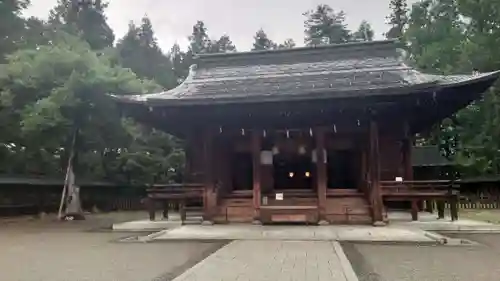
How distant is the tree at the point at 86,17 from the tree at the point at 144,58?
2008mm

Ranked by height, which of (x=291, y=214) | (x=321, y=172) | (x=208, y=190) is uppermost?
(x=321, y=172)

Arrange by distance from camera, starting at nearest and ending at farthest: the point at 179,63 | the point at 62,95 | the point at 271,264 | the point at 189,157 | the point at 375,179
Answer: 1. the point at 271,264
2. the point at 375,179
3. the point at 62,95
4. the point at 189,157
5. the point at 179,63

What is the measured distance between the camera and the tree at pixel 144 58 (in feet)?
149

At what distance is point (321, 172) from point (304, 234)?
134 inches

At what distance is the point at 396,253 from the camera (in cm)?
926

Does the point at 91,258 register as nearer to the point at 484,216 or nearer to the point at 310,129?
the point at 310,129

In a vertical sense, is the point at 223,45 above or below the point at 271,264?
above

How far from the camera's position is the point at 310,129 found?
1587cm

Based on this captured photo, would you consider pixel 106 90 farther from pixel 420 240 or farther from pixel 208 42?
pixel 208 42

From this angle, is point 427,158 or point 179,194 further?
point 427,158

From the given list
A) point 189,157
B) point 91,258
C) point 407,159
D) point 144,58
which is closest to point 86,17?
point 144,58

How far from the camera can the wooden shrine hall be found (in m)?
14.5

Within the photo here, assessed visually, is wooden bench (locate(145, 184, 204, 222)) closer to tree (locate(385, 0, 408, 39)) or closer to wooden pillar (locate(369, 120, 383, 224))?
wooden pillar (locate(369, 120, 383, 224))

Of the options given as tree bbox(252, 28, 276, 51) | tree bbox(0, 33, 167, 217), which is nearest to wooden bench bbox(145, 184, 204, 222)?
tree bbox(0, 33, 167, 217)
